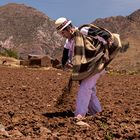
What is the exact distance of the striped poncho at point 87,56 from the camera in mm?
7828

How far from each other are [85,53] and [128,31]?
135m

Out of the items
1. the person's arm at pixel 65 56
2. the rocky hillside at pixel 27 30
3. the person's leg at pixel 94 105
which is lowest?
the rocky hillside at pixel 27 30

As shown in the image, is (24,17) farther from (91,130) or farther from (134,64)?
(91,130)

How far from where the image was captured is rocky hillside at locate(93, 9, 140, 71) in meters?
117

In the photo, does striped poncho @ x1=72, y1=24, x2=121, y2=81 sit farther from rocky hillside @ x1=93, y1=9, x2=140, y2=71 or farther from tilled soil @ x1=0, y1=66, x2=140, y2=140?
rocky hillside @ x1=93, y1=9, x2=140, y2=71

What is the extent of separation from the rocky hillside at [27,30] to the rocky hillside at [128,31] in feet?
43.3

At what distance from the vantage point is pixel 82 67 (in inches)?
308

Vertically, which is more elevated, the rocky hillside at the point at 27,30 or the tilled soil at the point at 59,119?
→ the tilled soil at the point at 59,119

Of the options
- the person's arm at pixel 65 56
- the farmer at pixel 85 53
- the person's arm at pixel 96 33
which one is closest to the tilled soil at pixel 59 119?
the farmer at pixel 85 53

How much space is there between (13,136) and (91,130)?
1.04 m

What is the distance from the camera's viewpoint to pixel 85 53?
25.9 feet

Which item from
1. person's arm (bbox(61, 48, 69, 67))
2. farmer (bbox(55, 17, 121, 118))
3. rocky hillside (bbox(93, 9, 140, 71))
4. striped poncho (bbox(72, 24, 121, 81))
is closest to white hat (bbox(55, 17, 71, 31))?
farmer (bbox(55, 17, 121, 118))

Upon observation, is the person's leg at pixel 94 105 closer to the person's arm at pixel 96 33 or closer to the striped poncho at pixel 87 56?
the striped poncho at pixel 87 56

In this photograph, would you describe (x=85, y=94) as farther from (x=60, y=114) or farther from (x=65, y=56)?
(x=60, y=114)
